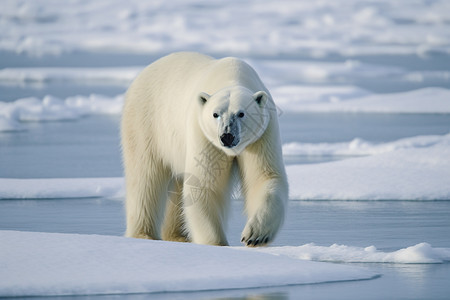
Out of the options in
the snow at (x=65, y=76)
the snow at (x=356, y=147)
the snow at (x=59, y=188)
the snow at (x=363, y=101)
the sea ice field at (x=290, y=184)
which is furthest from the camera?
the snow at (x=65, y=76)

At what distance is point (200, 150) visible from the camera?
4.68 m

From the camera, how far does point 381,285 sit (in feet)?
12.5

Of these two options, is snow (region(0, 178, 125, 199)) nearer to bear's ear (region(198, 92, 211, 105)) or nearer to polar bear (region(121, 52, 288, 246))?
polar bear (region(121, 52, 288, 246))

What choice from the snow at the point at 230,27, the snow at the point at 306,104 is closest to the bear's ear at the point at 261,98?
the snow at the point at 306,104

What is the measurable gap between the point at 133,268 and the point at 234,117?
0.94 meters

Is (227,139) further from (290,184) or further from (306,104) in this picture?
(306,104)

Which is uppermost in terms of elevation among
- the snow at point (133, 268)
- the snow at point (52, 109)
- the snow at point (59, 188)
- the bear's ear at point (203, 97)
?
the snow at point (52, 109)

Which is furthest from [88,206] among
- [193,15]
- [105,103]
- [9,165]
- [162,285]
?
[193,15]

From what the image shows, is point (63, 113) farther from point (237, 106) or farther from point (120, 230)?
point (237, 106)

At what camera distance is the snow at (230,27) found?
25344mm

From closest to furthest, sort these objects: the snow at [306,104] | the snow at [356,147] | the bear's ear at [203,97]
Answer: the bear's ear at [203,97] < the snow at [356,147] < the snow at [306,104]

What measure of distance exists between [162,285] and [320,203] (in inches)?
113

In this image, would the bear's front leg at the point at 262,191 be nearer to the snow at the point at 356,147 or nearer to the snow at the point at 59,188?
the snow at the point at 59,188

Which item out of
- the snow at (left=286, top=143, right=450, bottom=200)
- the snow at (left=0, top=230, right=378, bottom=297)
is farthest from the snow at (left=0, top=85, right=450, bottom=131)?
the snow at (left=0, top=230, right=378, bottom=297)
